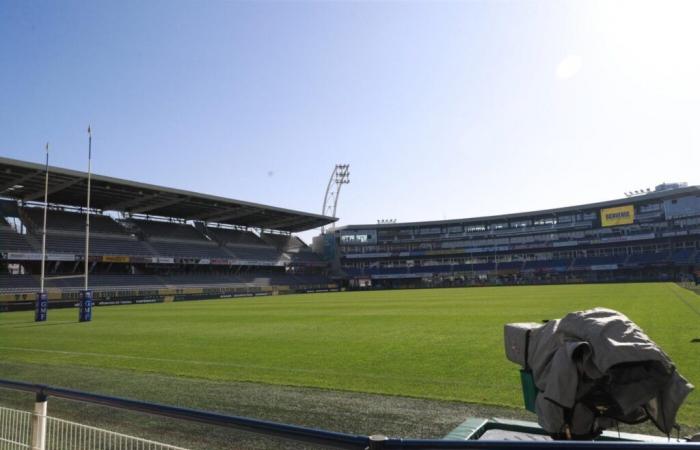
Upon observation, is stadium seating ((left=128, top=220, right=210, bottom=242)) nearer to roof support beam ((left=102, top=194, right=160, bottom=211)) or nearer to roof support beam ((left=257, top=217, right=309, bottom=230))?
roof support beam ((left=102, top=194, right=160, bottom=211))

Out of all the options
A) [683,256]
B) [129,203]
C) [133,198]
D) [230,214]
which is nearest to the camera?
[133,198]

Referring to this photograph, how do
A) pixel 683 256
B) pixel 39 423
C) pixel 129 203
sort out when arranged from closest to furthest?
1. pixel 39 423
2. pixel 129 203
3. pixel 683 256

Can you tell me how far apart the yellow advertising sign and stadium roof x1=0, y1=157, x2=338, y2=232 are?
51.6 meters

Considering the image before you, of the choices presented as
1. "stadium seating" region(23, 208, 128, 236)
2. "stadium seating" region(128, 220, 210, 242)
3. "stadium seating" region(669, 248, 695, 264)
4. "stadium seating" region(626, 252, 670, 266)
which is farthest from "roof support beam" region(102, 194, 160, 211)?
"stadium seating" region(669, 248, 695, 264)

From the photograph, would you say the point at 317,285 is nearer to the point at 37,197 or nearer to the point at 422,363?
the point at 37,197

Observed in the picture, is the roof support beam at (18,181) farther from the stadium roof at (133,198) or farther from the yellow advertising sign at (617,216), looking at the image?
the yellow advertising sign at (617,216)

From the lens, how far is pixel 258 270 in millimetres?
78312

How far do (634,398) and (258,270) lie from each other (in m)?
77.2

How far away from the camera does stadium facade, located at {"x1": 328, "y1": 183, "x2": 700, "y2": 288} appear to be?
3054 inches

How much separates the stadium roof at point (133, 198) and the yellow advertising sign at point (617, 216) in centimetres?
5161

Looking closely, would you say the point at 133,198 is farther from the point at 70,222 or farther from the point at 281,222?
the point at 281,222

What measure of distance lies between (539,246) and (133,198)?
73.9 meters

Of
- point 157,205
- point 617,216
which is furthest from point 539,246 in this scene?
point 157,205

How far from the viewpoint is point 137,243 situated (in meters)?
58.8
